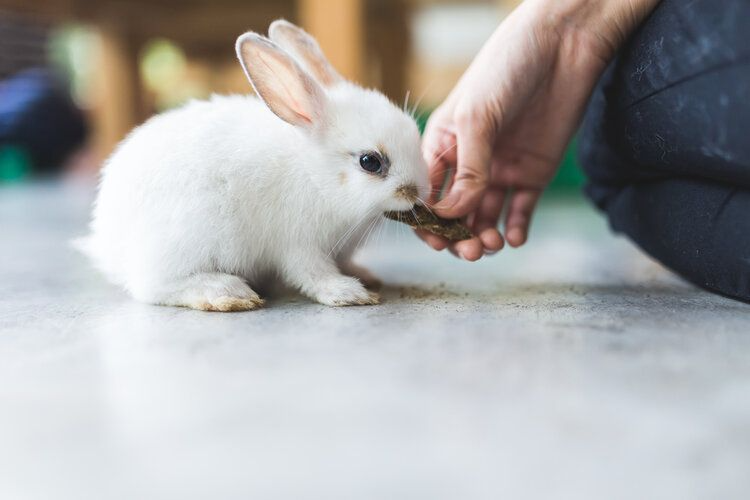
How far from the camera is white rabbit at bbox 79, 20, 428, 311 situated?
1.00 m

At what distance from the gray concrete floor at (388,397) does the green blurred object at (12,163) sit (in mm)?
3058

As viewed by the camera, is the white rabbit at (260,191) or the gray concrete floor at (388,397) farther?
the white rabbit at (260,191)

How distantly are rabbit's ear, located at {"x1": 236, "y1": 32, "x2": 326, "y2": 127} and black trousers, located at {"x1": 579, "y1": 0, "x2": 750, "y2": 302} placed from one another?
1.63 feet

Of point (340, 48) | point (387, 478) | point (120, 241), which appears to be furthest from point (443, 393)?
point (340, 48)

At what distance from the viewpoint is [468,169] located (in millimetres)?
1111

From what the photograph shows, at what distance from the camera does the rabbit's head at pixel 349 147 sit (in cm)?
101

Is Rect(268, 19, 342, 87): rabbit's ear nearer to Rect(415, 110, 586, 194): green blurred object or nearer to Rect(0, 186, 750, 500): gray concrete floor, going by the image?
Rect(0, 186, 750, 500): gray concrete floor

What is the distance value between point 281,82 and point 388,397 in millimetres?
520

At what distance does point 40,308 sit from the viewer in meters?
1.07

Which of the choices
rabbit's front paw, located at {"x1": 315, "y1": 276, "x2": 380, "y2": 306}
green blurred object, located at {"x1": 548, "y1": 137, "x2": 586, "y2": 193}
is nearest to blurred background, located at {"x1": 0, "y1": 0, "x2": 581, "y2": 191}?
green blurred object, located at {"x1": 548, "y1": 137, "x2": 586, "y2": 193}

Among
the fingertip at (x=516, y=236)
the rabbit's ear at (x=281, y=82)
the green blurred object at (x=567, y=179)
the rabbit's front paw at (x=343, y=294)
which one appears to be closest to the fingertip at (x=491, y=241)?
the fingertip at (x=516, y=236)

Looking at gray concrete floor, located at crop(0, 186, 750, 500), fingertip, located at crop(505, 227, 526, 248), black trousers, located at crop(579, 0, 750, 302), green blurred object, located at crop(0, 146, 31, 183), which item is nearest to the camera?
gray concrete floor, located at crop(0, 186, 750, 500)

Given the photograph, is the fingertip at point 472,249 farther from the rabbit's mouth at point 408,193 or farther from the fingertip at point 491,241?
the rabbit's mouth at point 408,193

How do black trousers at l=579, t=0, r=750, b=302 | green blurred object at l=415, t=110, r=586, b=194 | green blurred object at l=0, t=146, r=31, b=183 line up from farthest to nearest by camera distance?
green blurred object at l=0, t=146, r=31, b=183
green blurred object at l=415, t=110, r=586, b=194
black trousers at l=579, t=0, r=750, b=302
